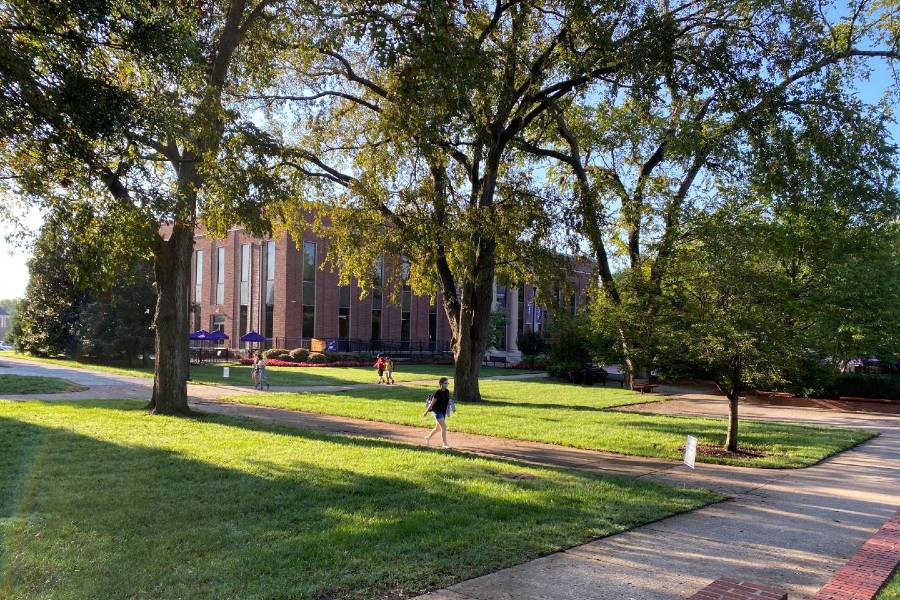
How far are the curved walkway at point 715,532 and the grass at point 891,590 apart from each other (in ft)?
1.52

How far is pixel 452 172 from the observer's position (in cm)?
2291

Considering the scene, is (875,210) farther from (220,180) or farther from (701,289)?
(220,180)

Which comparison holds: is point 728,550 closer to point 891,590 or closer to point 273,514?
point 891,590

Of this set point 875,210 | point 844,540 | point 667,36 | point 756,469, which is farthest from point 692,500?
point 875,210

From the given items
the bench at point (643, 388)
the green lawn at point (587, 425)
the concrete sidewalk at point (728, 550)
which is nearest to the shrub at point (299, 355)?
the green lawn at point (587, 425)

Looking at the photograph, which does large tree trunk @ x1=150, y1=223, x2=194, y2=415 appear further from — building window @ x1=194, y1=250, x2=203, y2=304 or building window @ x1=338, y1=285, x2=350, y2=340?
building window @ x1=194, y1=250, x2=203, y2=304

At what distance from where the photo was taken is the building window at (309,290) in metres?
48.2

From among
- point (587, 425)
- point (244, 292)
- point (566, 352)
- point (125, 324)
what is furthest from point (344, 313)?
point (587, 425)

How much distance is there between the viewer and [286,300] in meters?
47.3

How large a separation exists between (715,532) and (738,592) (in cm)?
A: 282

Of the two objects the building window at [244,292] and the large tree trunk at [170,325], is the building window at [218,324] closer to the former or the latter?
the building window at [244,292]

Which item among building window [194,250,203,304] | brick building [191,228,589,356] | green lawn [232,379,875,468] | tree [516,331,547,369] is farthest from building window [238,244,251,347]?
green lawn [232,379,875,468]

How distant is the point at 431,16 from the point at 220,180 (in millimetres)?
5455

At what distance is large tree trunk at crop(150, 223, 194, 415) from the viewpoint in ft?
50.7
